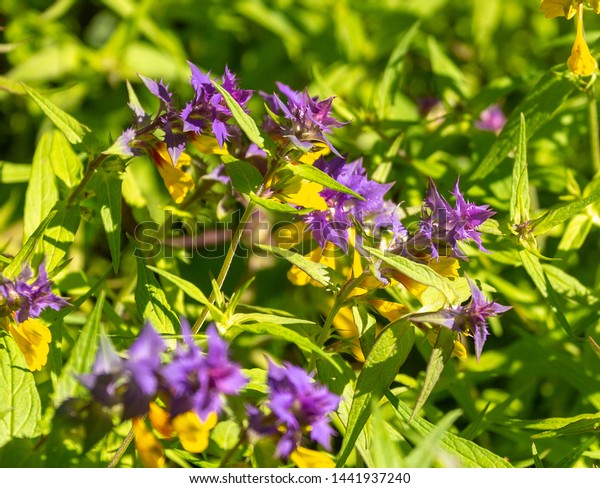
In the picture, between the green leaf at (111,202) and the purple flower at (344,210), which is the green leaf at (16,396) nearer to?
the green leaf at (111,202)

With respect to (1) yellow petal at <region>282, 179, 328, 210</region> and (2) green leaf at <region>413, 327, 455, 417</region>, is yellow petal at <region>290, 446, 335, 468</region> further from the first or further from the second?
(1) yellow petal at <region>282, 179, 328, 210</region>

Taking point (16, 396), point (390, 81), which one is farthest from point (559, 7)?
point (16, 396)

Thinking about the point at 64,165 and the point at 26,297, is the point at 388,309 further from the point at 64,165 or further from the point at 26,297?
the point at 64,165

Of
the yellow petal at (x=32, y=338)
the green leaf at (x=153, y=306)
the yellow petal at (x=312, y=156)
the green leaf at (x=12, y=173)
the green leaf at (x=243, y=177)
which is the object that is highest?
the yellow petal at (x=312, y=156)

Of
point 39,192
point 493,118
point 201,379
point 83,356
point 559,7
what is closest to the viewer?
point 201,379

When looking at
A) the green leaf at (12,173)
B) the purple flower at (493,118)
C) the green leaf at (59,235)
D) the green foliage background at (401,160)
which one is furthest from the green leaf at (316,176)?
the purple flower at (493,118)
